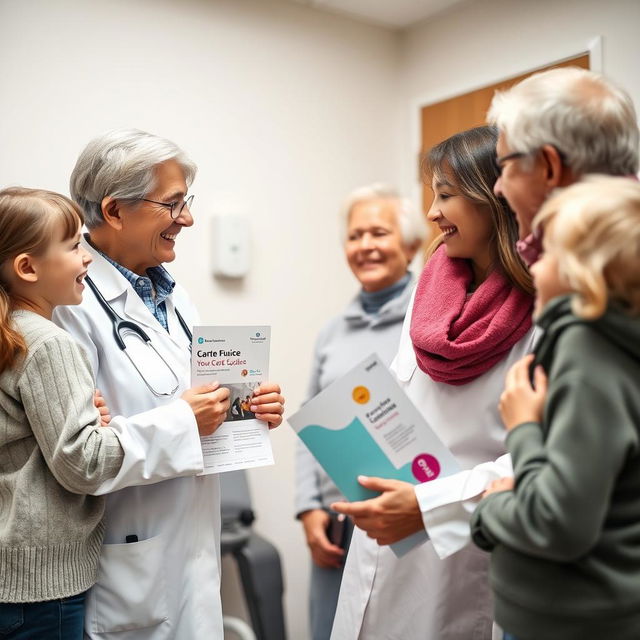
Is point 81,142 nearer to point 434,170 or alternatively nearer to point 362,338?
point 362,338

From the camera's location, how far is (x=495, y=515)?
980 mm

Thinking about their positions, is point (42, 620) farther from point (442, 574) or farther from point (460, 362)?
point (460, 362)

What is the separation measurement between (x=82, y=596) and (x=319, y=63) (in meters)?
2.47

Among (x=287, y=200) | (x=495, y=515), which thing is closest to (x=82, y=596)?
(x=495, y=515)

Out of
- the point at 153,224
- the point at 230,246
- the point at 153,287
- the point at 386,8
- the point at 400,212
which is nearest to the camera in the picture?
the point at 153,224

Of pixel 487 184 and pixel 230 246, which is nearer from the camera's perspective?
pixel 487 184

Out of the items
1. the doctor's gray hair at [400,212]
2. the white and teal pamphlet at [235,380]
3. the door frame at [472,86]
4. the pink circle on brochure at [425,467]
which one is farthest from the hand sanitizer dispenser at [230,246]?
the pink circle on brochure at [425,467]

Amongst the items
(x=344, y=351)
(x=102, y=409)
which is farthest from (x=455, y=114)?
(x=102, y=409)

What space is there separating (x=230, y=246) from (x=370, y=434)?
1.70m

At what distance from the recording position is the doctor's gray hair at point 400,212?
2.62 m

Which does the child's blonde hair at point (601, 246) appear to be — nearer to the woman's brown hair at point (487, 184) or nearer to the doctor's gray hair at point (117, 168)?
the woman's brown hair at point (487, 184)

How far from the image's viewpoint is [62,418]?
48.4 inches

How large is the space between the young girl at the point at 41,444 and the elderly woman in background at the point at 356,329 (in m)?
1.17

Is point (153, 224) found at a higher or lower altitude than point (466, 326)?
higher
